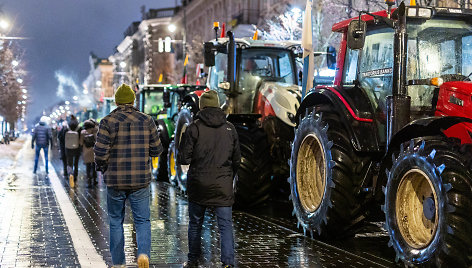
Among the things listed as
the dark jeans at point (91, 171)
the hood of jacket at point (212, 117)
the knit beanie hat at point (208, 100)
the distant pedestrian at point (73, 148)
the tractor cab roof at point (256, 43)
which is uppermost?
the tractor cab roof at point (256, 43)

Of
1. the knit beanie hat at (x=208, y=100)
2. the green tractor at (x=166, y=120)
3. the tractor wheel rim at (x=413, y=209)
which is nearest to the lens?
the tractor wheel rim at (x=413, y=209)

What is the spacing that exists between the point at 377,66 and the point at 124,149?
12.0ft

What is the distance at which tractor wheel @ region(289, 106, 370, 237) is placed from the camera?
32.0ft

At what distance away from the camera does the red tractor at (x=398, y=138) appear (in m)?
7.49

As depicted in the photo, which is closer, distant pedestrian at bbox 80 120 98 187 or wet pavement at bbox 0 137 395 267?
wet pavement at bbox 0 137 395 267

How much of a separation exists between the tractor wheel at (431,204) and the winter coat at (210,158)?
1752 mm

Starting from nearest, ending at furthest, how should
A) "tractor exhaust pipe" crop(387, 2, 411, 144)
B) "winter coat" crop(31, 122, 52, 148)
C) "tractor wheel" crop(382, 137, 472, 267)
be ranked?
1. "tractor wheel" crop(382, 137, 472, 267)
2. "tractor exhaust pipe" crop(387, 2, 411, 144)
3. "winter coat" crop(31, 122, 52, 148)

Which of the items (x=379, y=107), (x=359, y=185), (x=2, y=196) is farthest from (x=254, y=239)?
(x=2, y=196)

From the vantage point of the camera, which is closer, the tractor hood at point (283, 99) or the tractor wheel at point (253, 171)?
the tractor wheel at point (253, 171)

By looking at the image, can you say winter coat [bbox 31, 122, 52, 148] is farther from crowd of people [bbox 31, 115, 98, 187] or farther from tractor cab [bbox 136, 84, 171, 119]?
tractor cab [bbox 136, 84, 171, 119]

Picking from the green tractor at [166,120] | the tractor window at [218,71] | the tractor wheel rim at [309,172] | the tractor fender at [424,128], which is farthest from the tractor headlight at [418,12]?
the green tractor at [166,120]

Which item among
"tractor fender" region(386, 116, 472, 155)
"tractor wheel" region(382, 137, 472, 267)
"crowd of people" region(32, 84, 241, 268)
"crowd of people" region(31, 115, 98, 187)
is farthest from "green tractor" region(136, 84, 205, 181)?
"tractor wheel" region(382, 137, 472, 267)

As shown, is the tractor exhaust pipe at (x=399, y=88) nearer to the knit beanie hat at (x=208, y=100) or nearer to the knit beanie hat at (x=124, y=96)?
the knit beanie hat at (x=208, y=100)

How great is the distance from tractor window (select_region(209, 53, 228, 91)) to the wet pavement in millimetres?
2456
